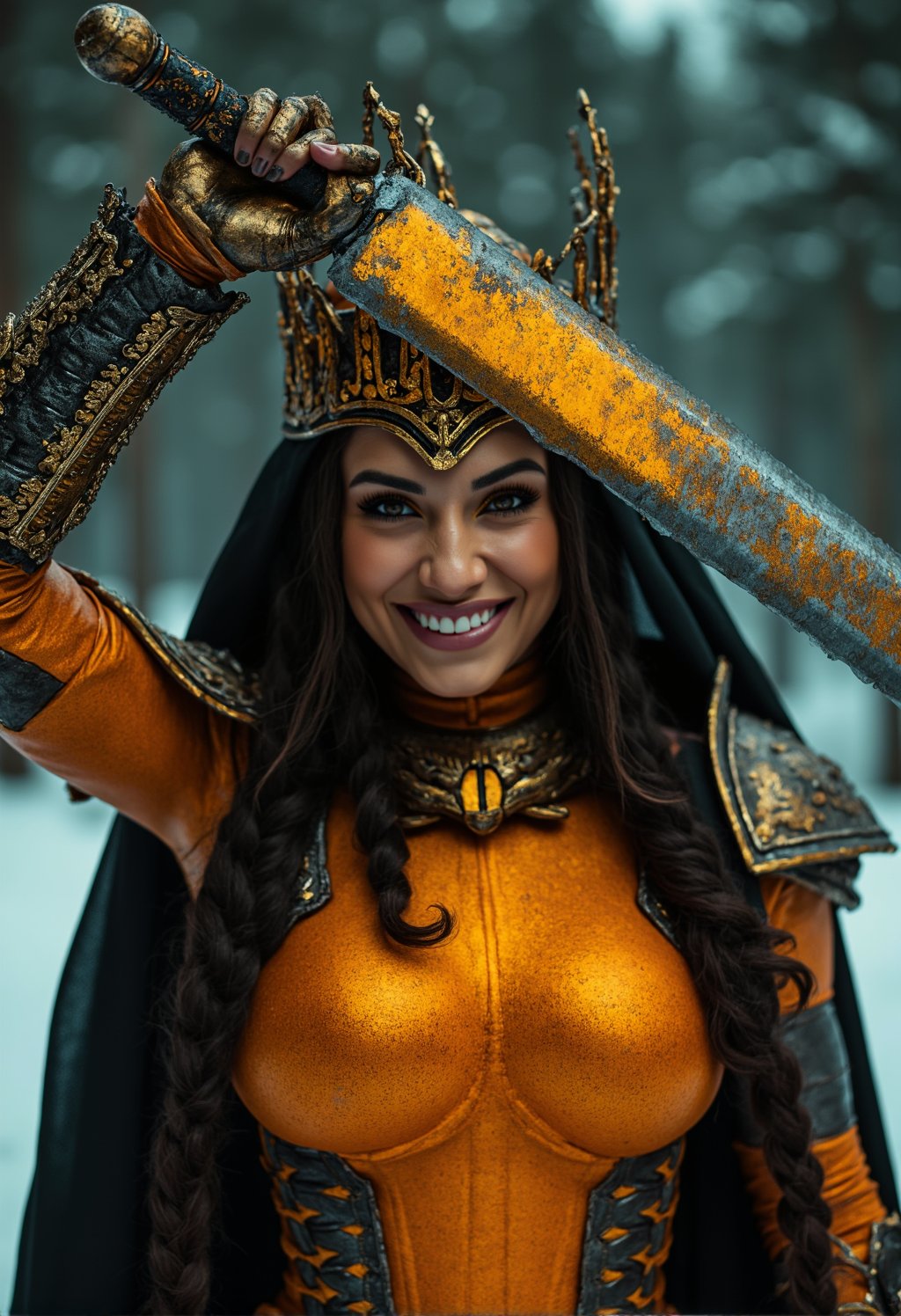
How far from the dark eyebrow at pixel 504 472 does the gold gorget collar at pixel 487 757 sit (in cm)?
29

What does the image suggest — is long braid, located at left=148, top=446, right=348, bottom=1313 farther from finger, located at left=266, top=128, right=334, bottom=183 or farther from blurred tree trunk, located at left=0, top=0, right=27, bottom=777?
blurred tree trunk, located at left=0, top=0, right=27, bottom=777

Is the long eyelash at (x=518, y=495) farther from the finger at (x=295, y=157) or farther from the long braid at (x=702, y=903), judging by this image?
the finger at (x=295, y=157)

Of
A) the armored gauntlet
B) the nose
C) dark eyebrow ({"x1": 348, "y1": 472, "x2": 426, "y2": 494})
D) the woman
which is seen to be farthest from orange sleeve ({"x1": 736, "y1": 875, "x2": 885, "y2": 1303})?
the armored gauntlet

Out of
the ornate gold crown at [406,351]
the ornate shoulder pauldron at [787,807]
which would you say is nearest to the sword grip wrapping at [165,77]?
the ornate gold crown at [406,351]

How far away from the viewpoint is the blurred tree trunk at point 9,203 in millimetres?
5922

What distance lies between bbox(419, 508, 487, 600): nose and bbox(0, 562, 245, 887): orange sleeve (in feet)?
1.21

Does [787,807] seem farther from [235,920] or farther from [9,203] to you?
[9,203]

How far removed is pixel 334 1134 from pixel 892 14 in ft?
20.1

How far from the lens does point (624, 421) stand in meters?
1.30

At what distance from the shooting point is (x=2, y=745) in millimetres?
6285

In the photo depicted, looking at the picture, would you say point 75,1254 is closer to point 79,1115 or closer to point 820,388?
point 79,1115

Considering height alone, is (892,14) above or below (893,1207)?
above

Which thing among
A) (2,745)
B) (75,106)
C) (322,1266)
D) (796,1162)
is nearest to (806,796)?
(796,1162)

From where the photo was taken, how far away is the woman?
150cm
